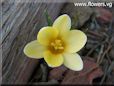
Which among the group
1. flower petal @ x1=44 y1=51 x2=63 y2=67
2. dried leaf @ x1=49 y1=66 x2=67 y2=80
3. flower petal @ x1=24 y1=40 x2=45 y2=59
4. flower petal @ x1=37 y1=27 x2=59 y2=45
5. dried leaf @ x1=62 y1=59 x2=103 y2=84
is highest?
flower petal @ x1=37 y1=27 x2=59 y2=45

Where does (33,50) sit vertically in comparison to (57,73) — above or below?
above

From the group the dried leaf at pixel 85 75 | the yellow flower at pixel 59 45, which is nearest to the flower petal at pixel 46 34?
the yellow flower at pixel 59 45

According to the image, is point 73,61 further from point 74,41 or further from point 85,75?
point 85,75

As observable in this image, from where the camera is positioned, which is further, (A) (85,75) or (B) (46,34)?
(A) (85,75)

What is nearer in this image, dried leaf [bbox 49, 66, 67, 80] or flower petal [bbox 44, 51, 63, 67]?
flower petal [bbox 44, 51, 63, 67]

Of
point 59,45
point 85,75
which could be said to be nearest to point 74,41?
point 59,45

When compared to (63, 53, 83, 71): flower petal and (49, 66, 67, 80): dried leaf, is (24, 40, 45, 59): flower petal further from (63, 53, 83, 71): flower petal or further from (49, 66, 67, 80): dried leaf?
(49, 66, 67, 80): dried leaf

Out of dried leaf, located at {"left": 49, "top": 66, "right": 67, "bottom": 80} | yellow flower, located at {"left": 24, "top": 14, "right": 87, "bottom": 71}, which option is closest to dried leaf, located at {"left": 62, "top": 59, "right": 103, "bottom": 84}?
dried leaf, located at {"left": 49, "top": 66, "right": 67, "bottom": 80}
